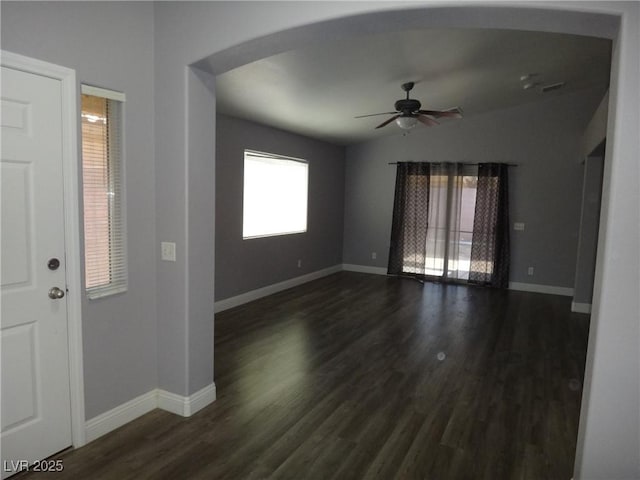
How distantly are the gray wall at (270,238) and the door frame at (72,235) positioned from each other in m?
2.78

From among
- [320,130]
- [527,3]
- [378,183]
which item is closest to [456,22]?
[527,3]

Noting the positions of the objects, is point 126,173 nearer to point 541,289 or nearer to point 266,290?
point 266,290

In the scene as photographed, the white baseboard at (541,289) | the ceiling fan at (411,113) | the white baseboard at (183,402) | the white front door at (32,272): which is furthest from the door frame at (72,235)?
the white baseboard at (541,289)

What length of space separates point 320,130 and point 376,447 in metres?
4.99

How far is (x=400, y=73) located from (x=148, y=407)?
12.3ft

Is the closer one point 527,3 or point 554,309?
point 527,3

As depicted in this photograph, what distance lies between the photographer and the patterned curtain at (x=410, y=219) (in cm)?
732

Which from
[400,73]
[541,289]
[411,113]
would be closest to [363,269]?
[541,289]

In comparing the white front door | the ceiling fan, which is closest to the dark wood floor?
the white front door

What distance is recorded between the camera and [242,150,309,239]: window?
18.5 ft

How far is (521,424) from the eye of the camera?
2709 millimetres

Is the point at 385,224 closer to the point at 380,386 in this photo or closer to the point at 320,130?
the point at 320,130

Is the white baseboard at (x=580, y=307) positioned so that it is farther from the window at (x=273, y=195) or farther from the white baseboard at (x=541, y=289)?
the window at (x=273, y=195)

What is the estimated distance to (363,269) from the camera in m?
8.15
